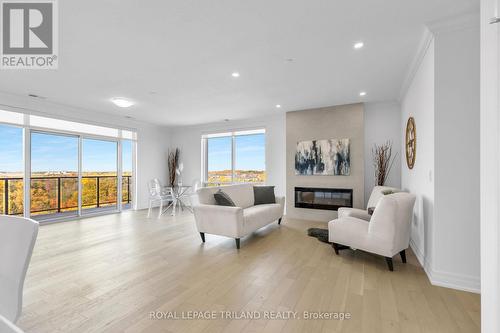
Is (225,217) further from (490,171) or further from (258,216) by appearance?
(490,171)

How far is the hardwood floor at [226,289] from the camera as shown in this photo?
1.71 metres

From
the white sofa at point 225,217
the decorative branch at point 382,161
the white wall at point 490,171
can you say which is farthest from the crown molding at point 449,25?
the white sofa at point 225,217

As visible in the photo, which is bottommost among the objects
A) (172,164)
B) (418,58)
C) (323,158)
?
(172,164)

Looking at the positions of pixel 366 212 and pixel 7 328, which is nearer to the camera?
pixel 7 328

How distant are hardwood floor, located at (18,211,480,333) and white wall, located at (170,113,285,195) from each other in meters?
2.52

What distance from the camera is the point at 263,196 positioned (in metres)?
4.75

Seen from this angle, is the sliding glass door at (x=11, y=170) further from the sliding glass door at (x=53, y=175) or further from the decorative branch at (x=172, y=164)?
the decorative branch at (x=172, y=164)

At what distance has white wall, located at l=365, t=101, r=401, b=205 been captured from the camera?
15.1 ft

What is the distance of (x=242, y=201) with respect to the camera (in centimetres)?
445

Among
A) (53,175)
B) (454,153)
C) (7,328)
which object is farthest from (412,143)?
(53,175)

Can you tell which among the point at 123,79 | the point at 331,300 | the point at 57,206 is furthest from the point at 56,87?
the point at 331,300

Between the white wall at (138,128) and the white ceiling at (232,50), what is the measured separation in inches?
13.0

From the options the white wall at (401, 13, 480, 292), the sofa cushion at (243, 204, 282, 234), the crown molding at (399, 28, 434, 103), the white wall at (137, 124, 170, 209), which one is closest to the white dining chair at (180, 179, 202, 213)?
the white wall at (137, 124, 170, 209)

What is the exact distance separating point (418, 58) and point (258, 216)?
10.1 ft
